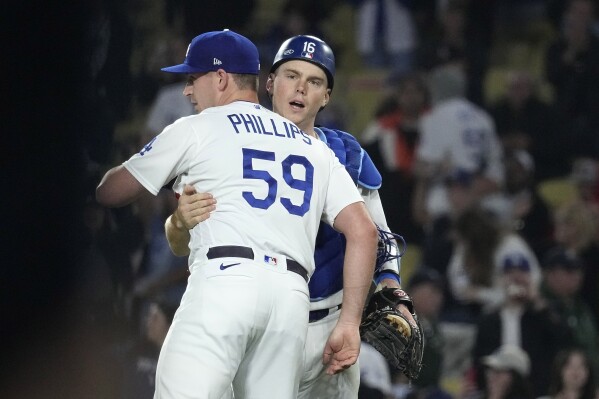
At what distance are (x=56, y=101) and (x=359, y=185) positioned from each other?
9.53 feet

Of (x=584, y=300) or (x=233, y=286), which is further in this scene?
(x=584, y=300)

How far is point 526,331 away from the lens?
6.81 metres

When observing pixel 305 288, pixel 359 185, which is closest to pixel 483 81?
pixel 359 185

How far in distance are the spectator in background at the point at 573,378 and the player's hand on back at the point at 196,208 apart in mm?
3932

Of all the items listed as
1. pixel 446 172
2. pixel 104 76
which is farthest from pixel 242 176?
pixel 446 172

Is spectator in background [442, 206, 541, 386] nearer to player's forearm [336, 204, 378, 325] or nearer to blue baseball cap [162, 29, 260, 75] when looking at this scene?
player's forearm [336, 204, 378, 325]

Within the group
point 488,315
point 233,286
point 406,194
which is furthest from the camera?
point 406,194

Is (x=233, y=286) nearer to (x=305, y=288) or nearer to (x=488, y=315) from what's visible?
(x=305, y=288)

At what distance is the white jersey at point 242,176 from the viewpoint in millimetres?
3160

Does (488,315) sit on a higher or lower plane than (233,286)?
lower

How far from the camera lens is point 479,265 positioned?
7219mm

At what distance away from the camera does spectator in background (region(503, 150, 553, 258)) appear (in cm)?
741

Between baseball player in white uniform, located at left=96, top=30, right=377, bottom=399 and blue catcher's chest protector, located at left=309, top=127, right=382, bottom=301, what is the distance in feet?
1.13

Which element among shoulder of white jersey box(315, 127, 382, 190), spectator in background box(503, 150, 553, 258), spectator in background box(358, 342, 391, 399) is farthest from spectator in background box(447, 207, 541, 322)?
shoulder of white jersey box(315, 127, 382, 190)
